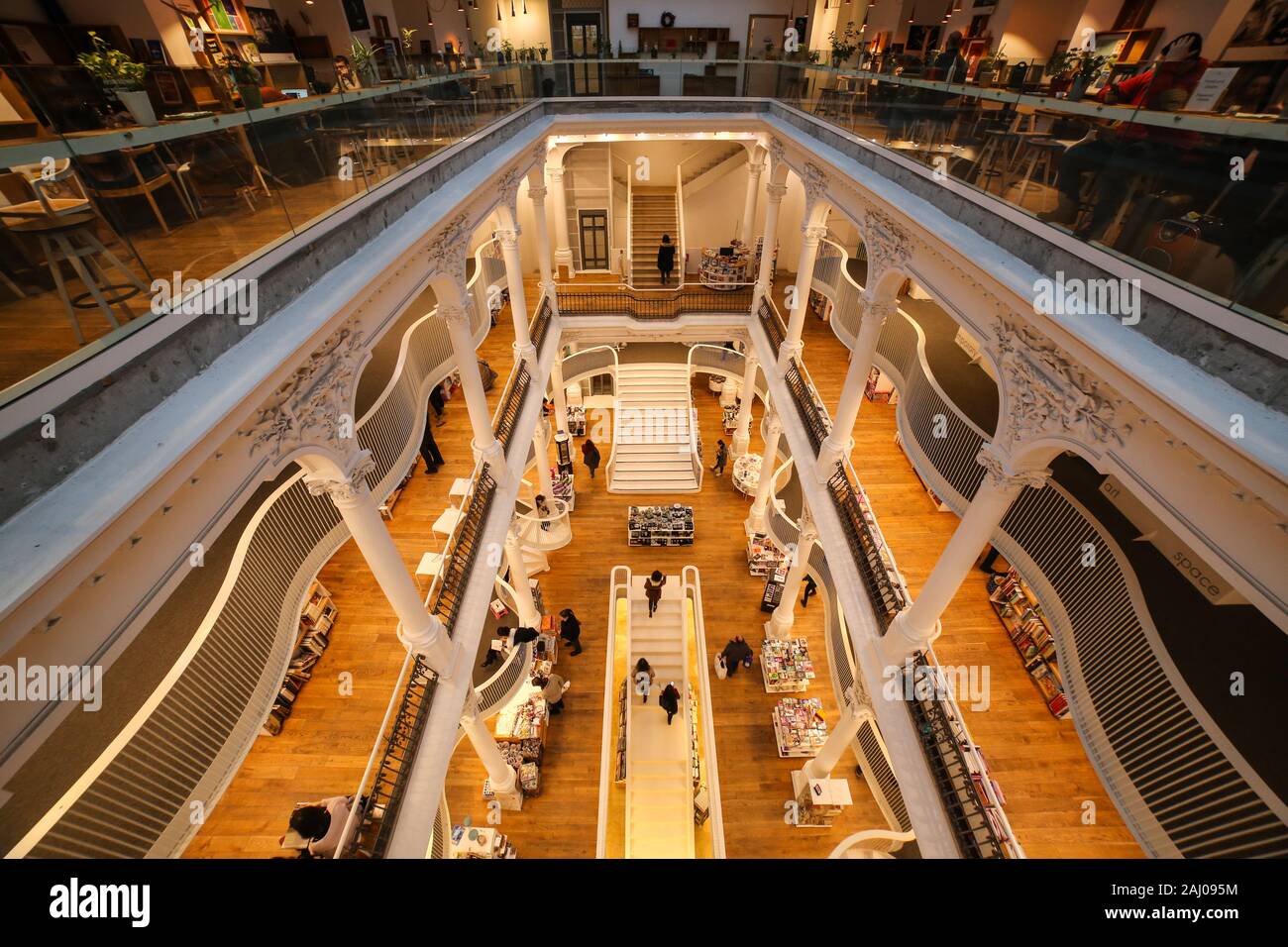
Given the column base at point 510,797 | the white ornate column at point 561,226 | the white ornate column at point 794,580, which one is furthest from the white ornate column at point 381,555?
the white ornate column at point 561,226

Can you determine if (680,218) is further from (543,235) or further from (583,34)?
(583,34)

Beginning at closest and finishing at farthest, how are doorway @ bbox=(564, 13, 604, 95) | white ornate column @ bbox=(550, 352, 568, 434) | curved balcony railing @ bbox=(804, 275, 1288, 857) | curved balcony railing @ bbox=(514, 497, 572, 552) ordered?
curved balcony railing @ bbox=(804, 275, 1288, 857), curved balcony railing @ bbox=(514, 497, 572, 552), white ornate column @ bbox=(550, 352, 568, 434), doorway @ bbox=(564, 13, 604, 95)

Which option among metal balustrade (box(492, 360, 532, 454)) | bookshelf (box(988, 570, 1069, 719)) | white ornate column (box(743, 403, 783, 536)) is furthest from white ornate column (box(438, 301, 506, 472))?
bookshelf (box(988, 570, 1069, 719))

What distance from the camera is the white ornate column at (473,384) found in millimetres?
6672

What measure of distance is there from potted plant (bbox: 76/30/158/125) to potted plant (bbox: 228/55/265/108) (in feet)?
2.44

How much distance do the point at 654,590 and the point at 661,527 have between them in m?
2.21

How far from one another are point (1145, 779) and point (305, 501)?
795cm

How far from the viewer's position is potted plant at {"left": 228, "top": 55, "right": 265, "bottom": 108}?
12.1 feet

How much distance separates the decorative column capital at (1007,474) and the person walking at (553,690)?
7850mm

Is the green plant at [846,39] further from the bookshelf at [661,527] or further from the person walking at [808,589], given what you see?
the person walking at [808,589]
